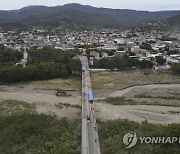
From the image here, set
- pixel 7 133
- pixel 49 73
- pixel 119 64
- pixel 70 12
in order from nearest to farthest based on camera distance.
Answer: pixel 7 133 → pixel 49 73 → pixel 119 64 → pixel 70 12

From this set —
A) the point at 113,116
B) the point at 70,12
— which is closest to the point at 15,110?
the point at 113,116

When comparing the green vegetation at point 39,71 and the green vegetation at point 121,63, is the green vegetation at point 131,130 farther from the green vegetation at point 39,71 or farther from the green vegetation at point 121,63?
the green vegetation at point 121,63

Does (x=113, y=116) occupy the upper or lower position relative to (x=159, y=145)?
lower

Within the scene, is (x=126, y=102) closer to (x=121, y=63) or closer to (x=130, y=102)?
(x=130, y=102)

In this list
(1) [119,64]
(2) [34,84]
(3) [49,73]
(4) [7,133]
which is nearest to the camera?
(4) [7,133]

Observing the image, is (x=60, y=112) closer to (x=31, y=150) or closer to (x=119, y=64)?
(x=31, y=150)

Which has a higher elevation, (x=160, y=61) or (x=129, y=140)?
(x=129, y=140)

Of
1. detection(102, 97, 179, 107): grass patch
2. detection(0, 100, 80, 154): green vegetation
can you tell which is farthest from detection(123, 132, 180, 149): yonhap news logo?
detection(102, 97, 179, 107): grass patch

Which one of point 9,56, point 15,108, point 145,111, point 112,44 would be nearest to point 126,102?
point 145,111
